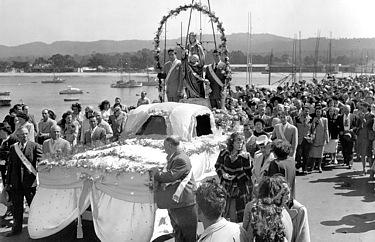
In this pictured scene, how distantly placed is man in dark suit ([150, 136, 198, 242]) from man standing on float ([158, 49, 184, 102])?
27.1ft

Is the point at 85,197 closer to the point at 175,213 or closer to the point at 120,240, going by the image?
the point at 120,240

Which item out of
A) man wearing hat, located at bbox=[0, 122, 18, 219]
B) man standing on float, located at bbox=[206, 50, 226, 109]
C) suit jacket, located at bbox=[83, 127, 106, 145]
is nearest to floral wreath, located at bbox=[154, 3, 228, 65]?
man standing on float, located at bbox=[206, 50, 226, 109]

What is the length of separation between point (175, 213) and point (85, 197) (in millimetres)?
1679

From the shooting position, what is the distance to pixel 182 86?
14.6m

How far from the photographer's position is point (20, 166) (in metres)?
8.04

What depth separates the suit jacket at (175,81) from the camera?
14.6m

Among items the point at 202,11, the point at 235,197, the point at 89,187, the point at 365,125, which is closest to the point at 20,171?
the point at 89,187

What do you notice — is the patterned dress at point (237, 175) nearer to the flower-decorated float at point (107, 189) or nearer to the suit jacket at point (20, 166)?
the flower-decorated float at point (107, 189)

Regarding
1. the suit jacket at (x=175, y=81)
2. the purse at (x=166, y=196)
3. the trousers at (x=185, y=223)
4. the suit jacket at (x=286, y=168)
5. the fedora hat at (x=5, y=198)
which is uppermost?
the suit jacket at (x=175, y=81)

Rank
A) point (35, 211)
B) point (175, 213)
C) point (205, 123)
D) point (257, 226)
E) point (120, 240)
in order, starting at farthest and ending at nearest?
point (205, 123), point (35, 211), point (120, 240), point (175, 213), point (257, 226)

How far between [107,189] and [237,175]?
1.97m

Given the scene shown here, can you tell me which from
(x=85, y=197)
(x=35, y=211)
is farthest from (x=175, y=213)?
(x=35, y=211)

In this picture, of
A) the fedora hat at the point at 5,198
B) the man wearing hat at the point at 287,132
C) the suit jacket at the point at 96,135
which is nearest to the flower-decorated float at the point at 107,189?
the fedora hat at the point at 5,198

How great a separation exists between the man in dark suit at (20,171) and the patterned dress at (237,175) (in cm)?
313
